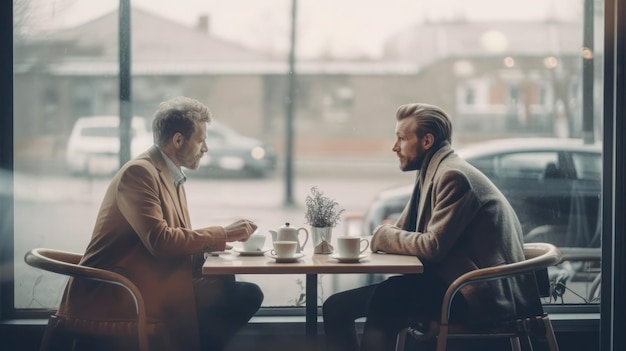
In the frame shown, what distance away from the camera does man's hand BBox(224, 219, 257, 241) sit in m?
2.77

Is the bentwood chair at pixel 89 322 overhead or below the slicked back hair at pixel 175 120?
below

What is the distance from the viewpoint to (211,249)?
2.73 meters

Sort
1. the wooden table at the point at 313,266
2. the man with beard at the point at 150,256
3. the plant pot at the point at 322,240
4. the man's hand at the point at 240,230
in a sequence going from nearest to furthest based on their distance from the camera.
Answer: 1. the wooden table at the point at 313,266
2. the man with beard at the point at 150,256
3. the man's hand at the point at 240,230
4. the plant pot at the point at 322,240

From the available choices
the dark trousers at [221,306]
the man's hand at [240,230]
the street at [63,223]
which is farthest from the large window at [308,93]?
the man's hand at [240,230]

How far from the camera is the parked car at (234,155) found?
14.4ft

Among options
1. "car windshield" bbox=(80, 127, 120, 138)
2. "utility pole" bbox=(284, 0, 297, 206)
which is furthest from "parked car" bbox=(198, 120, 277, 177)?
"car windshield" bbox=(80, 127, 120, 138)

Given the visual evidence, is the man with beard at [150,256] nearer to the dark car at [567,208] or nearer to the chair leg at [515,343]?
the chair leg at [515,343]

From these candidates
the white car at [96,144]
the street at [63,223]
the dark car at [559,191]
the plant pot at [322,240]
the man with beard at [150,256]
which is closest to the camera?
the man with beard at [150,256]

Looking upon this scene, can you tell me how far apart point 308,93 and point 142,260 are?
123 inches

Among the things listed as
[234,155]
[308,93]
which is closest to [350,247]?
[234,155]

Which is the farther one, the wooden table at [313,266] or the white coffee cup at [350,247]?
the white coffee cup at [350,247]

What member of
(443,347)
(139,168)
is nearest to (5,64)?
(139,168)

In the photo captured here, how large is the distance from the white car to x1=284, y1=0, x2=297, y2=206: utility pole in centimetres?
82

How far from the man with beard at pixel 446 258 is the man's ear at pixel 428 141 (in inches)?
2.4
